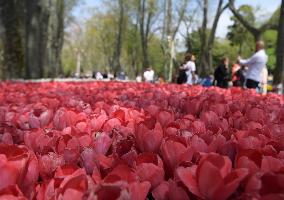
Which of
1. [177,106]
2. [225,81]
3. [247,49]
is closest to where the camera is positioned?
[177,106]

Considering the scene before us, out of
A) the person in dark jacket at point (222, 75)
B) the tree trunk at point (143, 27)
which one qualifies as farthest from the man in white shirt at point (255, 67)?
the tree trunk at point (143, 27)

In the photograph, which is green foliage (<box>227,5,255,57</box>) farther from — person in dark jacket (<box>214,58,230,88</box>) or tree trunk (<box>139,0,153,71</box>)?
person in dark jacket (<box>214,58,230,88</box>)

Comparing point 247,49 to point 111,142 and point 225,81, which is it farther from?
point 111,142

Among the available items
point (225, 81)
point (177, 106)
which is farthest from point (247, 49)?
point (177, 106)

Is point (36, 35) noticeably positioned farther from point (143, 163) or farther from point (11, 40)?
point (143, 163)

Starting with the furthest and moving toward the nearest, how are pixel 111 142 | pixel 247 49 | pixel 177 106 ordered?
pixel 247 49 < pixel 177 106 < pixel 111 142

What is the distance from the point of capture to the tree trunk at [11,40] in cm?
1995

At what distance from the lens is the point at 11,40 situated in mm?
20828

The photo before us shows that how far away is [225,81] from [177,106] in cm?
1639

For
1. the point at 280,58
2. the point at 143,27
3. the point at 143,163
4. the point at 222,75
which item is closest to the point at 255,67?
the point at 280,58

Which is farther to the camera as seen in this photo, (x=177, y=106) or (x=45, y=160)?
(x=177, y=106)

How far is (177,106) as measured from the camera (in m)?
4.10

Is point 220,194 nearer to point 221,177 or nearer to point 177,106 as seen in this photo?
point 221,177

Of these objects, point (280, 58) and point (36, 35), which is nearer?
point (36, 35)
